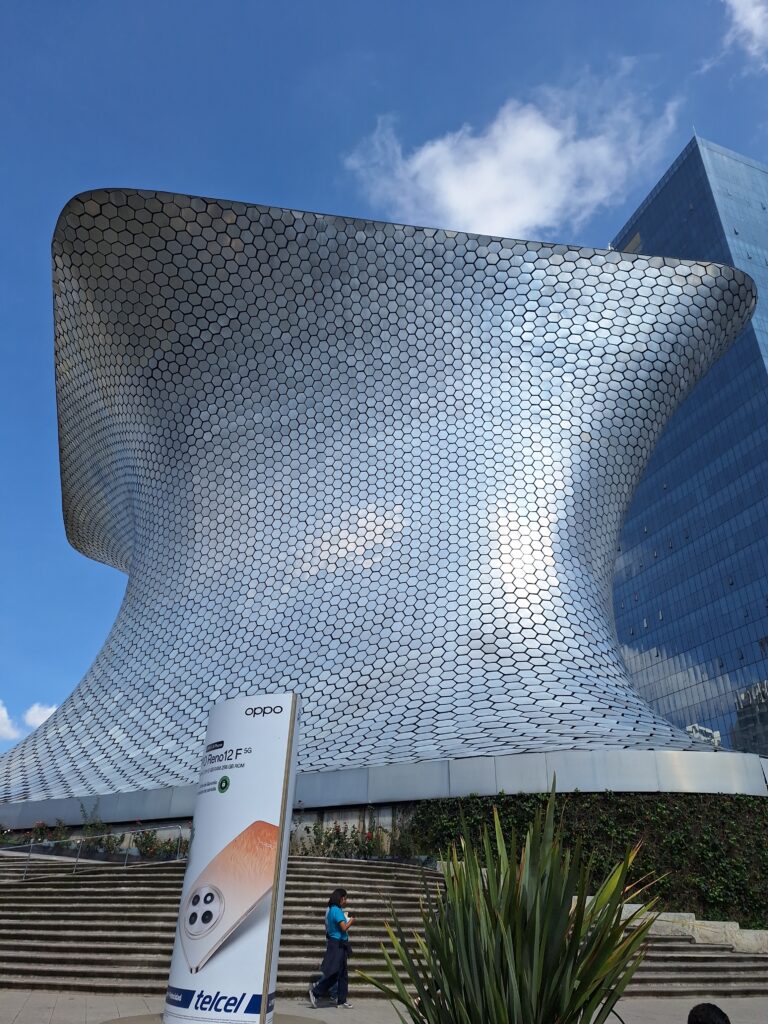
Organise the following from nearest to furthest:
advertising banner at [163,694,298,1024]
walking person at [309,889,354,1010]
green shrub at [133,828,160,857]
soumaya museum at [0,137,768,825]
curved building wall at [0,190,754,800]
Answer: advertising banner at [163,694,298,1024]
walking person at [309,889,354,1010]
green shrub at [133,828,160,857]
soumaya museum at [0,137,768,825]
curved building wall at [0,190,754,800]

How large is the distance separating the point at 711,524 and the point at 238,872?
5219cm

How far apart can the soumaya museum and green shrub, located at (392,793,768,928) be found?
2829 mm

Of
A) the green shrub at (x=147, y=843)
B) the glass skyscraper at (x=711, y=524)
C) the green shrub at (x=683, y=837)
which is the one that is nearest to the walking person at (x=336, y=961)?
the green shrub at (x=683, y=837)

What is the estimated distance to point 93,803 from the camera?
16.5 m

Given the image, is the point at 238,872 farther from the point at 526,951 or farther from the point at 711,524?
the point at 711,524

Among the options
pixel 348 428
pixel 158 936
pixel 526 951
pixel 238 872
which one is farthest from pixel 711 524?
pixel 526 951

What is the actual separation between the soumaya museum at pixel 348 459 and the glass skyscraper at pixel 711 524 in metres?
29.7

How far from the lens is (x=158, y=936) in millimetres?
7543

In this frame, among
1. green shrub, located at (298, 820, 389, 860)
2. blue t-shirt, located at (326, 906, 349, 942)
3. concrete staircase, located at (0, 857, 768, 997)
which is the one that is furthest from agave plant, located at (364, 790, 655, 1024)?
green shrub, located at (298, 820, 389, 860)

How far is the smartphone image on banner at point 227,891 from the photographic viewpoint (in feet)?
13.8

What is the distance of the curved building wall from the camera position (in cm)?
1791

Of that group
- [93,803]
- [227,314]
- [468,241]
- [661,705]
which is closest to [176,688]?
[93,803]

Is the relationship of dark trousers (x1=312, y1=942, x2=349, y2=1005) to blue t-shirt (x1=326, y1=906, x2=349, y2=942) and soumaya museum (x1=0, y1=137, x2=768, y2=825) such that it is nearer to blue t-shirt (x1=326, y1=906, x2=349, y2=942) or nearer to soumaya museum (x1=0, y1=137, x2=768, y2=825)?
blue t-shirt (x1=326, y1=906, x2=349, y2=942)

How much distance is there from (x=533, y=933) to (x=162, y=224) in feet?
63.1
